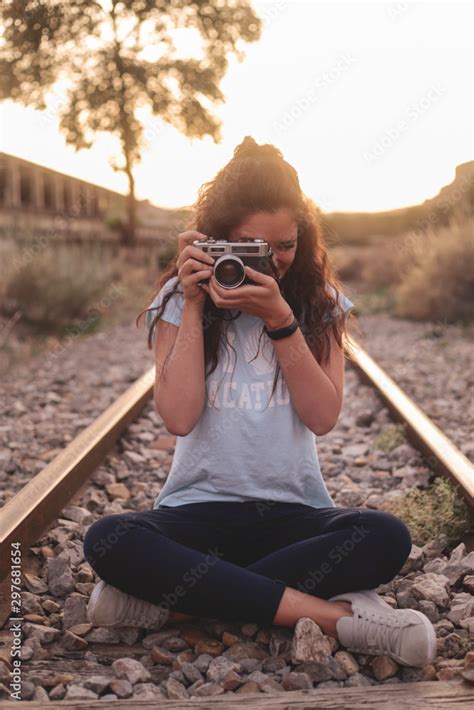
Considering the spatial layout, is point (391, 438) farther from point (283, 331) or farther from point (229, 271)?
point (229, 271)

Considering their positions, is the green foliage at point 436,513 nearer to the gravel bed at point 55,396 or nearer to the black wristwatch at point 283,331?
the black wristwatch at point 283,331

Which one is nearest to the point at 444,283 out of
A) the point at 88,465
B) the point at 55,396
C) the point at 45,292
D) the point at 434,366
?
the point at 434,366

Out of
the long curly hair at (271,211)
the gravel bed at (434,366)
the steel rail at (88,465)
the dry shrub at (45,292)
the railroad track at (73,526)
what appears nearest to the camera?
the railroad track at (73,526)

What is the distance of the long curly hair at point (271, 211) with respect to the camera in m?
2.16

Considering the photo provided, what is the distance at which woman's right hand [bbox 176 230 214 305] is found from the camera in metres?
2.11

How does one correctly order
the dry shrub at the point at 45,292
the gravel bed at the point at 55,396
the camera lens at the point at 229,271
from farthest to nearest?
1. the dry shrub at the point at 45,292
2. the gravel bed at the point at 55,396
3. the camera lens at the point at 229,271

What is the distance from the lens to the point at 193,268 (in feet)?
6.98

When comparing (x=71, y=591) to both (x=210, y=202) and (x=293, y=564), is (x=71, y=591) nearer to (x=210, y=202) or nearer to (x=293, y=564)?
(x=293, y=564)

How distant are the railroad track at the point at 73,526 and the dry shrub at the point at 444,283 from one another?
6.97 metres

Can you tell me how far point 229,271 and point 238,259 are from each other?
0.05 meters

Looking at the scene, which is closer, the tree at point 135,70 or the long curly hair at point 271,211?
the long curly hair at point 271,211

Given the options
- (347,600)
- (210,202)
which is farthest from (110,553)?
(210,202)

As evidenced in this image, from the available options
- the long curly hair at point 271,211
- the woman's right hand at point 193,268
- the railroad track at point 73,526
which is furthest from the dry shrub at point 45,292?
the woman's right hand at point 193,268

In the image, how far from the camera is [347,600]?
6.48 feet
